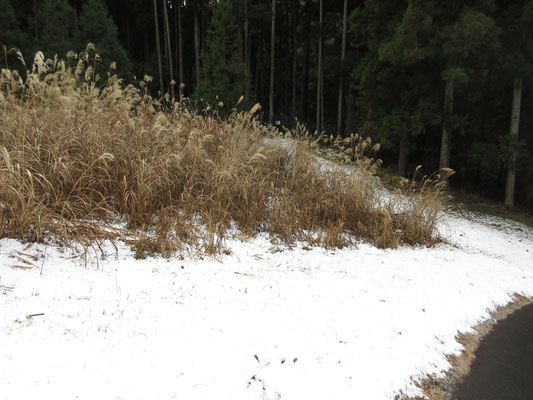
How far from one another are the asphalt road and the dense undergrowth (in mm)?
2023

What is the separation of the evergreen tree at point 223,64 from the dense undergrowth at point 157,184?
9928 mm

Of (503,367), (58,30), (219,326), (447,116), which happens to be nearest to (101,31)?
(58,30)

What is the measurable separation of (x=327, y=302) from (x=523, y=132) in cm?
1412

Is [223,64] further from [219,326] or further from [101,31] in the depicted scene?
[219,326]

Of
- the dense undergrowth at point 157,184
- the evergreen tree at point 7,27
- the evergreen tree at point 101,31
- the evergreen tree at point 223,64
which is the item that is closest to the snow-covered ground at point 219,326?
the dense undergrowth at point 157,184

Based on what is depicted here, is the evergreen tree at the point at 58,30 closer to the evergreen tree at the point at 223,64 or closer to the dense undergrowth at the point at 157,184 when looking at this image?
the evergreen tree at the point at 223,64

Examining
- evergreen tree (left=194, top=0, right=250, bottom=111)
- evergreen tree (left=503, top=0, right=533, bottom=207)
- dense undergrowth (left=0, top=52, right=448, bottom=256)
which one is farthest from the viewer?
evergreen tree (left=194, top=0, right=250, bottom=111)

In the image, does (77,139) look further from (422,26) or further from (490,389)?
(422,26)

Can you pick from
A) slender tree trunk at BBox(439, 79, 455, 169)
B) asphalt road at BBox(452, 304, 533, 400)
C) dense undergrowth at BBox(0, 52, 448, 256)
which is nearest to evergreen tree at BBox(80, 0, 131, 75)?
dense undergrowth at BBox(0, 52, 448, 256)

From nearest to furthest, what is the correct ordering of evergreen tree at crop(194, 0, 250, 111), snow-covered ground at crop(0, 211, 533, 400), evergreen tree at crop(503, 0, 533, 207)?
snow-covered ground at crop(0, 211, 533, 400) → evergreen tree at crop(503, 0, 533, 207) → evergreen tree at crop(194, 0, 250, 111)

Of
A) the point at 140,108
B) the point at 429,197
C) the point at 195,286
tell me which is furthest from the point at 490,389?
the point at 140,108

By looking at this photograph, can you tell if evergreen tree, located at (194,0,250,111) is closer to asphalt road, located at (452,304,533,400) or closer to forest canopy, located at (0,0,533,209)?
forest canopy, located at (0,0,533,209)

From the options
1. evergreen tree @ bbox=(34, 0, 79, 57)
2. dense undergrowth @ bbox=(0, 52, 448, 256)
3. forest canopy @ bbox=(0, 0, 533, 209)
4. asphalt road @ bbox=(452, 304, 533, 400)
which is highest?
evergreen tree @ bbox=(34, 0, 79, 57)

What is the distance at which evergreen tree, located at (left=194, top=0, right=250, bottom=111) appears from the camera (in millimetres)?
15266
